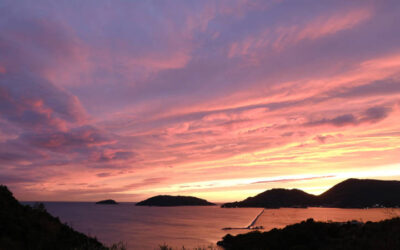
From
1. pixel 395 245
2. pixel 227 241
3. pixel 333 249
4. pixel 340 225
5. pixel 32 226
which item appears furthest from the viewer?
pixel 227 241

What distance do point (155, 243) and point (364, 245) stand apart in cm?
6526

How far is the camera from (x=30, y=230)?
22.5 metres

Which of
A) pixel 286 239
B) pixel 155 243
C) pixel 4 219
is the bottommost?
pixel 155 243

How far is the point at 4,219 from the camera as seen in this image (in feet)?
71.8

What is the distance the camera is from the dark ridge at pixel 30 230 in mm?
20312

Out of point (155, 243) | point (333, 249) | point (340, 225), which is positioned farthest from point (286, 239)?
point (155, 243)

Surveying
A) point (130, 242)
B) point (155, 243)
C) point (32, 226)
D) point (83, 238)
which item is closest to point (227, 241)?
point (155, 243)

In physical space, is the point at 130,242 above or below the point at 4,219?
below

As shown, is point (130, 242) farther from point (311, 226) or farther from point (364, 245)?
point (364, 245)

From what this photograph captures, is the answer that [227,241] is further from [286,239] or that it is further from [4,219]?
[4,219]

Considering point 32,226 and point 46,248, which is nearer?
point 46,248

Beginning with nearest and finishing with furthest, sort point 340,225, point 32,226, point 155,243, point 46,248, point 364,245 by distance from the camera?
1. point 364,245
2. point 46,248
3. point 32,226
4. point 340,225
5. point 155,243

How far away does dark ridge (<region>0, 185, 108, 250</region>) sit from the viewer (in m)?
20.3

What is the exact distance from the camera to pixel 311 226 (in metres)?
30.8
